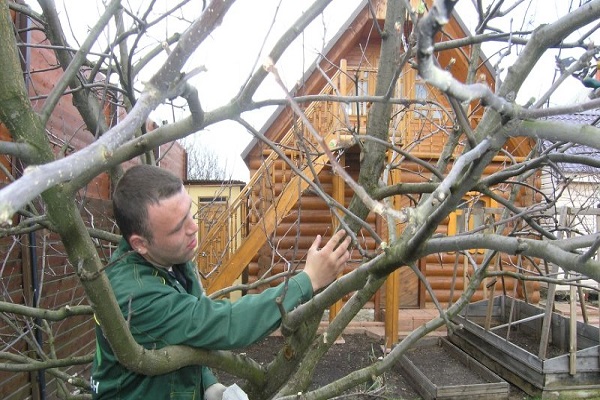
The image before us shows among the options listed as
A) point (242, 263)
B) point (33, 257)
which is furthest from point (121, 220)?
point (242, 263)

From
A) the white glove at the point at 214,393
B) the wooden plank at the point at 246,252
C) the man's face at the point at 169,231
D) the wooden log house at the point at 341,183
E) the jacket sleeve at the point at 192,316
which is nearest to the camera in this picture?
the jacket sleeve at the point at 192,316

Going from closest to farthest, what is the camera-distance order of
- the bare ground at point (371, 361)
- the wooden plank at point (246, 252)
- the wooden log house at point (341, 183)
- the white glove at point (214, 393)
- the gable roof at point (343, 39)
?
the white glove at point (214, 393)
the bare ground at point (371, 361)
the wooden plank at point (246, 252)
the wooden log house at point (341, 183)
the gable roof at point (343, 39)

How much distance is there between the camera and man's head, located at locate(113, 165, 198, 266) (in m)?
1.41

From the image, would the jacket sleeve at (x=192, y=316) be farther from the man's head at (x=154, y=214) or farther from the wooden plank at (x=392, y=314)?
the wooden plank at (x=392, y=314)

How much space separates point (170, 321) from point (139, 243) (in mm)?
315

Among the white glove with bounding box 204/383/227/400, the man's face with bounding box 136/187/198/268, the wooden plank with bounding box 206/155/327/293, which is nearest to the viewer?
the man's face with bounding box 136/187/198/268

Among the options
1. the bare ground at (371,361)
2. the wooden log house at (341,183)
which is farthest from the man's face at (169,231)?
the wooden log house at (341,183)

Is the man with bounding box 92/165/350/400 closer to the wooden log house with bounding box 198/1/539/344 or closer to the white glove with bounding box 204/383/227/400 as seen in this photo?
the white glove with bounding box 204/383/227/400

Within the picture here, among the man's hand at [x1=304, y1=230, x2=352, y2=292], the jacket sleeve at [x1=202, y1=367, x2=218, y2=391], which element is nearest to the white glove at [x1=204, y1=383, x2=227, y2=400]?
the jacket sleeve at [x1=202, y1=367, x2=218, y2=391]

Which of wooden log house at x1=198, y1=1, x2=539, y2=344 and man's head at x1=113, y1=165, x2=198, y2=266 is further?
wooden log house at x1=198, y1=1, x2=539, y2=344

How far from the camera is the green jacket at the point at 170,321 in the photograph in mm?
1273

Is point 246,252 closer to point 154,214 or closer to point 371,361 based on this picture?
point 371,361

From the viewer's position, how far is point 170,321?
127cm

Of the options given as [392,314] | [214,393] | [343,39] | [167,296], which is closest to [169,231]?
[167,296]
